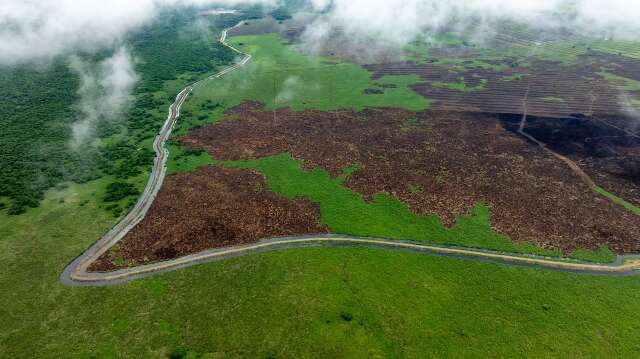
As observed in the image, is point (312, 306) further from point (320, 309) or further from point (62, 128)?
point (62, 128)

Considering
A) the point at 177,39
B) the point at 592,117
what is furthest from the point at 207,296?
the point at 177,39

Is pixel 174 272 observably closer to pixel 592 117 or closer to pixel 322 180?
pixel 322 180

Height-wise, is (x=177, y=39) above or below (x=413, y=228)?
above

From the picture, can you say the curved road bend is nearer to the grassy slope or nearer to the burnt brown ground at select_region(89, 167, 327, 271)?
the burnt brown ground at select_region(89, 167, 327, 271)

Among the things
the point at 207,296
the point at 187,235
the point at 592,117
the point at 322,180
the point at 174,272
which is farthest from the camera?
the point at 592,117

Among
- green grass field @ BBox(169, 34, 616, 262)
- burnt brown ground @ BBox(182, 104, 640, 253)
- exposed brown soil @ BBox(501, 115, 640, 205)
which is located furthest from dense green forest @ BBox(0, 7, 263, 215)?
exposed brown soil @ BBox(501, 115, 640, 205)

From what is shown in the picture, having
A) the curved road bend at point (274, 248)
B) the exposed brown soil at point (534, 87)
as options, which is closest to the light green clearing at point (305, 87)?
the exposed brown soil at point (534, 87)

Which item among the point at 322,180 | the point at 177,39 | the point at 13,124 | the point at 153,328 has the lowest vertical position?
the point at 153,328

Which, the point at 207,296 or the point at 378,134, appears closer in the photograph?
the point at 207,296
